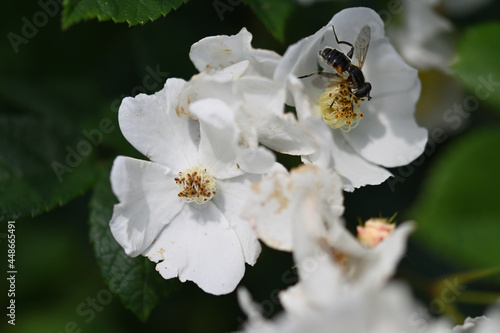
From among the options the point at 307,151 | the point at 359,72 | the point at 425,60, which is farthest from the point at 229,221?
the point at 425,60

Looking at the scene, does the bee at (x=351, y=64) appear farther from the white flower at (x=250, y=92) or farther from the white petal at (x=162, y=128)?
the white petal at (x=162, y=128)

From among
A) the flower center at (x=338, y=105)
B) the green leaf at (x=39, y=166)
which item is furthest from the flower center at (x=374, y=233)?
the green leaf at (x=39, y=166)

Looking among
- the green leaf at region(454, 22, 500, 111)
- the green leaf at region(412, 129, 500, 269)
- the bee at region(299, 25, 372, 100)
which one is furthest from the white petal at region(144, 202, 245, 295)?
the green leaf at region(454, 22, 500, 111)

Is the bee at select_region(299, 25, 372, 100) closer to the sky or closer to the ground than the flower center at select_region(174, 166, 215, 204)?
closer to the sky

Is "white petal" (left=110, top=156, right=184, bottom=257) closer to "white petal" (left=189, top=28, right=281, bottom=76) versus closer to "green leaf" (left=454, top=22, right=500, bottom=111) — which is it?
"white petal" (left=189, top=28, right=281, bottom=76)

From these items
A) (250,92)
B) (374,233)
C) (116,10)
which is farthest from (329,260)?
(116,10)

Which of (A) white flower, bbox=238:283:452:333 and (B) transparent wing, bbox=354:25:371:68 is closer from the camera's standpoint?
(A) white flower, bbox=238:283:452:333

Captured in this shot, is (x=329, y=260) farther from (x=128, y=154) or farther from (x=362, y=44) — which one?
(x=128, y=154)
